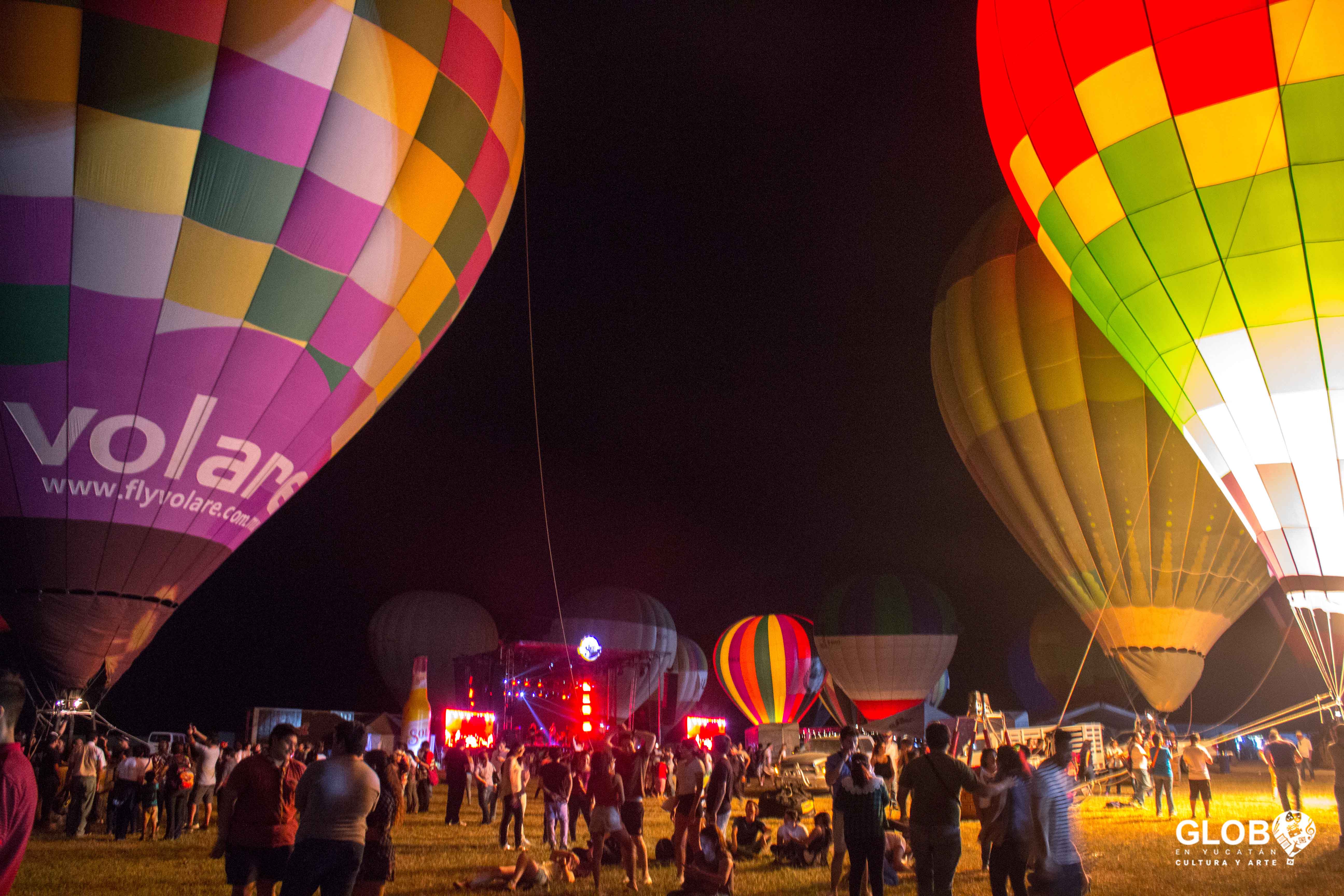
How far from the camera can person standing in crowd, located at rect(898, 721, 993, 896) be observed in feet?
16.8

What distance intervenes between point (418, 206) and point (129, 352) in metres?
3.40

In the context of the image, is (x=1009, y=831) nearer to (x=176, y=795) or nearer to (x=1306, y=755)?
(x=176, y=795)

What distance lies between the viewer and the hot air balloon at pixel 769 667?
32.5 meters

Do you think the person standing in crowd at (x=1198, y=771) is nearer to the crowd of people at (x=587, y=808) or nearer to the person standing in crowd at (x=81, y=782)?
the crowd of people at (x=587, y=808)

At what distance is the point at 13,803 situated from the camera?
288 centimetres

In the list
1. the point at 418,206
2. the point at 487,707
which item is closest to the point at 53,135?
the point at 418,206

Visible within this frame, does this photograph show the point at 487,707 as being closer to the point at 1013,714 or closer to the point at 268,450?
the point at 268,450

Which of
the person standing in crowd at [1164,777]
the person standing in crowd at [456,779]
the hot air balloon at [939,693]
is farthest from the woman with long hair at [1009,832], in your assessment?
the hot air balloon at [939,693]

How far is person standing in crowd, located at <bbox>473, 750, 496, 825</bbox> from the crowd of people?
0.11 feet

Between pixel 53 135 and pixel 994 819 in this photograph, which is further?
pixel 53 135

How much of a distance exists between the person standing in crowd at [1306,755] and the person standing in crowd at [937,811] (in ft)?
51.0

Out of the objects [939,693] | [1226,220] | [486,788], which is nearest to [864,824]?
[1226,220]

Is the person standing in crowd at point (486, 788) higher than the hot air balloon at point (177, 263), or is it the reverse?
the hot air balloon at point (177, 263)

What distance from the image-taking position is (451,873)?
316 inches
